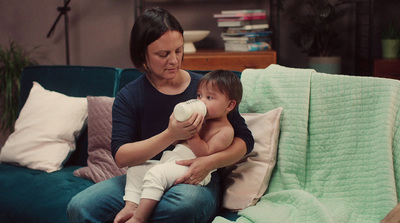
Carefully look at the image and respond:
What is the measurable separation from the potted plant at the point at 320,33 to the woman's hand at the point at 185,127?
204 centimetres

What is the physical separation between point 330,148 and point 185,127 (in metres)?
0.59

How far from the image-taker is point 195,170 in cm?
156

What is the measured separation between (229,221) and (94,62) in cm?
261

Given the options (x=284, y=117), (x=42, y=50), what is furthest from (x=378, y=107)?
(x=42, y=50)

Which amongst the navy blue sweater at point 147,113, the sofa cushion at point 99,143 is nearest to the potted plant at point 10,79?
the sofa cushion at point 99,143

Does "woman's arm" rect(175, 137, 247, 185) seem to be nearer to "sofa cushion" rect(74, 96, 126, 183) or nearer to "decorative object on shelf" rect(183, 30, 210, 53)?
"sofa cushion" rect(74, 96, 126, 183)

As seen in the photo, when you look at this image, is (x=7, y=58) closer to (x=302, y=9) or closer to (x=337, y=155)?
(x=302, y=9)

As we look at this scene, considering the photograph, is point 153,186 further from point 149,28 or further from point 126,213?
point 149,28

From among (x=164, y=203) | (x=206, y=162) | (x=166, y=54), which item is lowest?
(x=164, y=203)

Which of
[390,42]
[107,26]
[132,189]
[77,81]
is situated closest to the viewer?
[132,189]

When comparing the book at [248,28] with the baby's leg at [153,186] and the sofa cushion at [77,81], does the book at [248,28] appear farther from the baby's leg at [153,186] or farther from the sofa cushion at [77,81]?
the baby's leg at [153,186]

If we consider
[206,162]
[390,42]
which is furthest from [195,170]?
[390,42]

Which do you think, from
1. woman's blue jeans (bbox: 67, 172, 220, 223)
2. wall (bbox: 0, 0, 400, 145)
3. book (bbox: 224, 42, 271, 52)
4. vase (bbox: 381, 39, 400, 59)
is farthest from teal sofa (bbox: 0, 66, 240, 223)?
vase (bbox: 381, 39, 400, 59)

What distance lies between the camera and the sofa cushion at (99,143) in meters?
2.13
